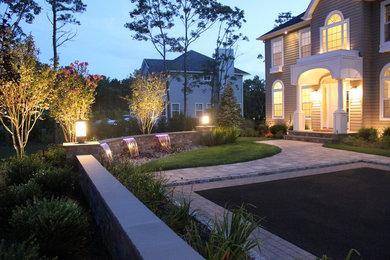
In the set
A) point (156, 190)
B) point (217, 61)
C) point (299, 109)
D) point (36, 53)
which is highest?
point (217, 61)

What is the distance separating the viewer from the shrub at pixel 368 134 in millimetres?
13344

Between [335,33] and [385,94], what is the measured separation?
156 inches

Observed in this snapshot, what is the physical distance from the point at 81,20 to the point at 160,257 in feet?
56.5

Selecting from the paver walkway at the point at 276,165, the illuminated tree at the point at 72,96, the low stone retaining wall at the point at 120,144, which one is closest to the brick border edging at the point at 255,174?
the paver walkway at the point at 276,165

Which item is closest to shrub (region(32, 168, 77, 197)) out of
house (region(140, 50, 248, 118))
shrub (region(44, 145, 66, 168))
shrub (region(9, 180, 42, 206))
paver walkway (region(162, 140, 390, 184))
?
shrub (region(9, 180, 42, 206))

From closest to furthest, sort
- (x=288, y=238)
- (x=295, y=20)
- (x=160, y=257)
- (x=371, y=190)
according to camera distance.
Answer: (x=160, y=257) → (x=288, y=238) → (x=371, y=190) → (x=295, y=20)

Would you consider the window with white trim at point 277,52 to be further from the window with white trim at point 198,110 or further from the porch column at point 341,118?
the window with white trim at point 198,110

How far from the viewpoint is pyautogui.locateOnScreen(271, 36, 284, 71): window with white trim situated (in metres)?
19.3

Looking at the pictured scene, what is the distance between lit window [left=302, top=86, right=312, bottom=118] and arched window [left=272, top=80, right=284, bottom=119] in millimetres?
1503

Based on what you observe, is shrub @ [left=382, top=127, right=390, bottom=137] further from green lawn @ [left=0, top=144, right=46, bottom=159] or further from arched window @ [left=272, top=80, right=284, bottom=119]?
green lawn @ [left=0, top=144, right=46, bottom=159]

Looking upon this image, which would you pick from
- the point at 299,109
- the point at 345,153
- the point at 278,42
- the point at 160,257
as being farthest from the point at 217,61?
the point at 160,257

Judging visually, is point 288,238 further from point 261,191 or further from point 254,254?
point 261,191

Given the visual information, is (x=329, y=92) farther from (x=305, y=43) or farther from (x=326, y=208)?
(x=326, y=208)

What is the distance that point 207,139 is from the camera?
48.6ft
